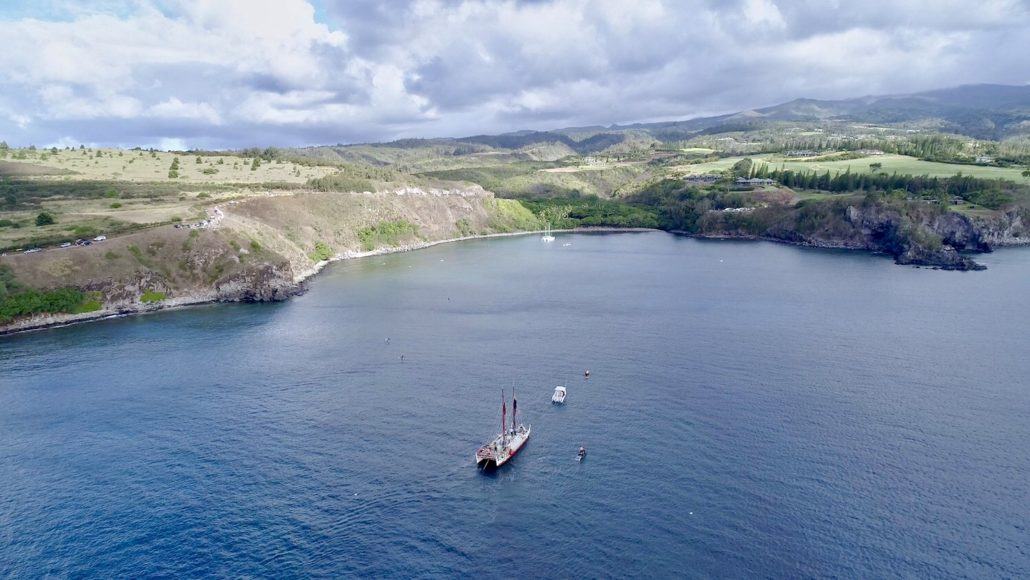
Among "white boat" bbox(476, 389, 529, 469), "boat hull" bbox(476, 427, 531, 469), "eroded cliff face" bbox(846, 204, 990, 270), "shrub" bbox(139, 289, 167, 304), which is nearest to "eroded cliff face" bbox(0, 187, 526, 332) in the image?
"shrub" bbox(139, 289, 167, 304)

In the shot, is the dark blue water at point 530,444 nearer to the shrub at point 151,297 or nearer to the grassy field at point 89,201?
the shrub at point 151,297

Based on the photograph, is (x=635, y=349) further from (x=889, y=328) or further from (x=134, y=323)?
(x=134, y=323)

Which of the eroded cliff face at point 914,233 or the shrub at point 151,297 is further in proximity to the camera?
the eroded cliff face at point 914,233

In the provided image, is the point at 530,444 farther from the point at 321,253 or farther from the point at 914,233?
the point at 914,233

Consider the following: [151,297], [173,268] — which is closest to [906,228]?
[173,268]

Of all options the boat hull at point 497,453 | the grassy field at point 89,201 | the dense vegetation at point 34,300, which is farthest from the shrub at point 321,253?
the boat hull at point 497,453

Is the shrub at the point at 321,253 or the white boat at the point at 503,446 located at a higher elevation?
the shrub at the point at 321,253

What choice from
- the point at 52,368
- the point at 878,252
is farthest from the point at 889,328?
the point at 52,368
